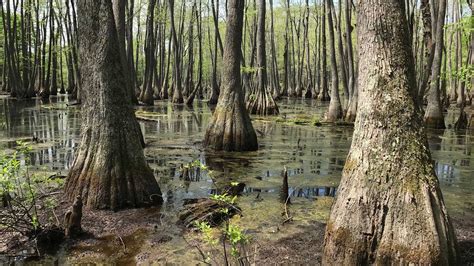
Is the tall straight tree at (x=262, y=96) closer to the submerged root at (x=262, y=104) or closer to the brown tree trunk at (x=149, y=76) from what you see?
the submerged root at (x=262, y=104)

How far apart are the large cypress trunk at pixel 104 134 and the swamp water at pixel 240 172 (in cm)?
37

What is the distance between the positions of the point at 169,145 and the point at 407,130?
7397 mm

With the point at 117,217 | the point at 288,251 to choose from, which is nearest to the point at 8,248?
the point at 117,217

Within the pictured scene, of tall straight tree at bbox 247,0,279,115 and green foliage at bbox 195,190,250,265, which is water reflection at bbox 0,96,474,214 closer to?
green foliage at bbox 195,190,250,265

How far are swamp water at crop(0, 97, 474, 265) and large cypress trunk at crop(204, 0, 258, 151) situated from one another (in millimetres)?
342

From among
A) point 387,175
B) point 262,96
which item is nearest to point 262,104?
point 262,96

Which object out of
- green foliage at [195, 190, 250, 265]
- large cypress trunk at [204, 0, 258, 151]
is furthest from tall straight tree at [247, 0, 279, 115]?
green foliage at [195, 190, 250, 265]

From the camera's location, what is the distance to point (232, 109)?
30.5 ft

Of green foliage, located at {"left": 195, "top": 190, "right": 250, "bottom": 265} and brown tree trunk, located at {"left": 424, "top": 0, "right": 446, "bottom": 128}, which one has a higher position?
brown tree trunk, located at {"left": 424, "top": 0, "right": 446, "bottom": 128}

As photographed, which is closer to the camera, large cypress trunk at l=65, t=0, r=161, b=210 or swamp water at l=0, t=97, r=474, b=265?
swamp water at l=0, t=97, r=474, b=265

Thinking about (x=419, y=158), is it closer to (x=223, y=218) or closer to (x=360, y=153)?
(x=360, y=153)

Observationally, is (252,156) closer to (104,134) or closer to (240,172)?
(240,172)

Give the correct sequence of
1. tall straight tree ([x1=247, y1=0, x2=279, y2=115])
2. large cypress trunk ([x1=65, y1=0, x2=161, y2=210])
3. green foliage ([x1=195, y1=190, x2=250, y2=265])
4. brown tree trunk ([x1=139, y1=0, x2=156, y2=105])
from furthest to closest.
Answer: brown tree trunk ([x1=139, y1=0, x2=156, y2=105])
tall straight tree ([x1=247, y1=0, x2=279, y2=115])
large cypress trunk ([x1=65, y1=0, x2=161, y2=210])
green foliage ([x1=195, y1=190, x2=250, y2=265])

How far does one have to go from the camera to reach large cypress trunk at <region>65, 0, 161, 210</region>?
5172 mm
